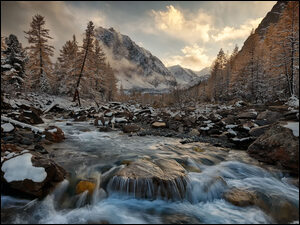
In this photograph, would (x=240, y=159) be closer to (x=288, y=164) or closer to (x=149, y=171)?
(x=288, y=164)

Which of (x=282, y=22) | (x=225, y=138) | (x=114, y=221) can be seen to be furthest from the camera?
(x=282, y=22)

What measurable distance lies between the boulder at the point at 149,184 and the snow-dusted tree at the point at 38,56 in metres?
27.0

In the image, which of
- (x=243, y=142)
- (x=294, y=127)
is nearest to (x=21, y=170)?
(x=294, y=127)

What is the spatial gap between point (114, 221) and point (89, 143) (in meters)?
5.67

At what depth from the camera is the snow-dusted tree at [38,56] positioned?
25109 mm

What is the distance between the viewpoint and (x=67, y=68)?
28609 mm

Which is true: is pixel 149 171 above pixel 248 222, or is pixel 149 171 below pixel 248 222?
above

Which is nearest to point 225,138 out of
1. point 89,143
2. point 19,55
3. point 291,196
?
point 291,196

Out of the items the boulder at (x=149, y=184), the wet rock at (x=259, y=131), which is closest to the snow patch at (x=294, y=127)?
the wet rock at (x=259, y=131)

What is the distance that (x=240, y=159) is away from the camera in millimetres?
7074

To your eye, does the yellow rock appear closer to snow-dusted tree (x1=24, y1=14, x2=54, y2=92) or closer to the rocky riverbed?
the rocky riverbed

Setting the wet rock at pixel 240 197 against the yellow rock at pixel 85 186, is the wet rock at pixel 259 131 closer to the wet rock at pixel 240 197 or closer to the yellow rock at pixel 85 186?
the wet rock at pixel 240 197

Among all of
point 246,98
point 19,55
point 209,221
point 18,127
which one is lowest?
point 209,221

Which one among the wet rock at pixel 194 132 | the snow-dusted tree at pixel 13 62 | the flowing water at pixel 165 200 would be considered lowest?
the flowing water at pixel 165 200
